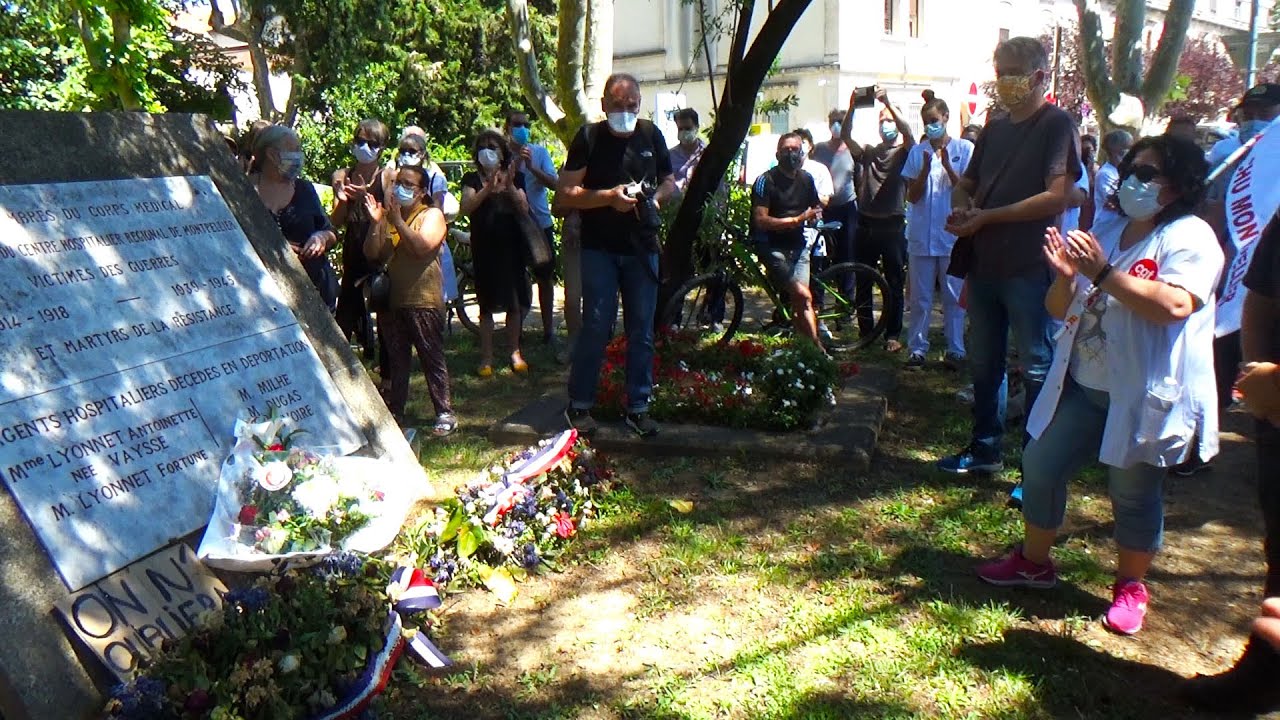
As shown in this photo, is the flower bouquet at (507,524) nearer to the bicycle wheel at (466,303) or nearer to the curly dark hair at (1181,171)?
the curly dark hair at (1181,171)

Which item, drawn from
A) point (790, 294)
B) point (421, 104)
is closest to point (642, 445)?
point (790, 294)

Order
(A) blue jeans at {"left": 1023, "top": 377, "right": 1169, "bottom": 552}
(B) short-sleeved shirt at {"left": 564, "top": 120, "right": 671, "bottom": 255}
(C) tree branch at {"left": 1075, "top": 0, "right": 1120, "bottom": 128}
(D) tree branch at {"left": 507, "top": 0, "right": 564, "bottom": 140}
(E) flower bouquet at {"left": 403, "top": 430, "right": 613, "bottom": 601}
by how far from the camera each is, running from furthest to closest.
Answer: (C) tree branch at {"left": 1075, "top": 0, "right": 1120, "bottom": 128}, (D) tree branch at {"left": 507, "top": 0, "right": 564, "bottom": 140}, (B) short-sleeved shirt at {"left": 564, "top": 120, "right": 671, "bottom": 255}, (E) flower bouquet at {"left": 403, "top": 430, "right": 613, "bottom": 601}, (A) blue jeans at {"left": 1023, "top": 377, "right": 1169, "bottom": 552}

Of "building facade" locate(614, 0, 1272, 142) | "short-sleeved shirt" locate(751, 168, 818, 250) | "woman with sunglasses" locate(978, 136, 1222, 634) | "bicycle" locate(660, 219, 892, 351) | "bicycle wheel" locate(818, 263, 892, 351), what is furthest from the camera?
"building facade" locate(614, 0, 1272, 142)

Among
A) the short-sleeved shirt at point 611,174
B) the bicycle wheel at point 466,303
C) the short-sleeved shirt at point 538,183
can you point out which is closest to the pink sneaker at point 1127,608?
the short-sleeved shirt at point 611,174

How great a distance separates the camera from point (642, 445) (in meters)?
5.20

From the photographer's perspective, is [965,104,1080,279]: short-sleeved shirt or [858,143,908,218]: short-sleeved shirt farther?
[858,143,908,218]: short-sleeved shirt

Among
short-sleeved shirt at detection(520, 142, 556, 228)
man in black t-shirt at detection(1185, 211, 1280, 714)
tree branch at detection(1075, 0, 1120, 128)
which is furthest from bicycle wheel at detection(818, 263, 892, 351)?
tree branch at detection(1075, 0, 1120, 128)

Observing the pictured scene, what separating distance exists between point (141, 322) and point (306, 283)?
1.08m

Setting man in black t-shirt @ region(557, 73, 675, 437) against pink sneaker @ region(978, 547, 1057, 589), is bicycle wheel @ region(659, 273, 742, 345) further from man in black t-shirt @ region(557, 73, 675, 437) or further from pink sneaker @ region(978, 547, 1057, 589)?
pink sneaker @ region(978, 547, 1057, 589)

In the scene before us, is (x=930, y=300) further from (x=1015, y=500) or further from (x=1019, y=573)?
(x=1019, y=573)

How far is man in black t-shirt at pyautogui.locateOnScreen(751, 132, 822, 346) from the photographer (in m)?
7.19

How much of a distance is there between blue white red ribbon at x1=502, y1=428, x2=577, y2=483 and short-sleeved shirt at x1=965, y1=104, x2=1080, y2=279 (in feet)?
6.92

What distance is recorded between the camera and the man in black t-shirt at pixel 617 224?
16.2ft

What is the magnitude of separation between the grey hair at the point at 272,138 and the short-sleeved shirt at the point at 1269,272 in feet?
15.1
